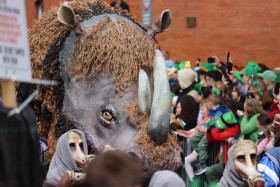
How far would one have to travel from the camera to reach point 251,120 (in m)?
8.48

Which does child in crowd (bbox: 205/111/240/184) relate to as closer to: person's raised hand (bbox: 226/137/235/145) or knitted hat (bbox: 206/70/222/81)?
person's raised hand (bbox: 226/137/235/145)

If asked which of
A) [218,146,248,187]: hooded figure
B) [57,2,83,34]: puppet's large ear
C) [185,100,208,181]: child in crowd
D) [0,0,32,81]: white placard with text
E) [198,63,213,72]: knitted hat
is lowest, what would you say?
[185,100,208,181]: child in crowd

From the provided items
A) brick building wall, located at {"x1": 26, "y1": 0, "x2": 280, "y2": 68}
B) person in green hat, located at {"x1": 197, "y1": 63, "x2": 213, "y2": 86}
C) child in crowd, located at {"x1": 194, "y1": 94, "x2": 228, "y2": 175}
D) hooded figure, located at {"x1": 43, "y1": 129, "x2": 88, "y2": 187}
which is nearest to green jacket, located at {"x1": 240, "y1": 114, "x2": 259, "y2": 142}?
child in crowd, located at {"x1": 194, "y1": 94, "x2": 228, "y2": 175}

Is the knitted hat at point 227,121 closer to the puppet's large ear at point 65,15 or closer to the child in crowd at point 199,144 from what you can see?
the child in crowd at point 199,144

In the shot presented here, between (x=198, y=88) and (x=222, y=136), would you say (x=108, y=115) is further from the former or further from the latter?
(x=198, y=88)

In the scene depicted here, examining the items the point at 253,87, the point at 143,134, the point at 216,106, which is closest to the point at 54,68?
the point at 143,134

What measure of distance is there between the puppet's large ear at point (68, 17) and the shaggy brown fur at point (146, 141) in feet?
3.85

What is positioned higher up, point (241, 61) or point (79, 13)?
point (79, 13)

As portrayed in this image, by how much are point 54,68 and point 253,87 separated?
399 cm

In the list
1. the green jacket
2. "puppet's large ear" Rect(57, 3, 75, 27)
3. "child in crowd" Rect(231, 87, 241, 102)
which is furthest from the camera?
"child in crowd" Rect(231, 87, 241, 102)

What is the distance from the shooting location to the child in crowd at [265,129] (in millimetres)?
7591

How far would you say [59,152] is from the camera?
16.9ft

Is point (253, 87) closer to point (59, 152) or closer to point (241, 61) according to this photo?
point (59, 152)

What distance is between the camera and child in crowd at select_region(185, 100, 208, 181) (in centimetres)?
929
